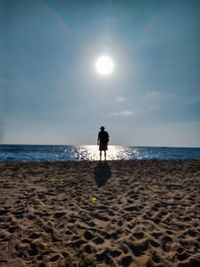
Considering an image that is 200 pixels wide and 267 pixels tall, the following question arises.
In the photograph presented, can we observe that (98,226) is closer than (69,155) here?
Yes

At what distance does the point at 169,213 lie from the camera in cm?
710

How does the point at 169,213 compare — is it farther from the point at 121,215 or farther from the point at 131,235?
the point at 131,235

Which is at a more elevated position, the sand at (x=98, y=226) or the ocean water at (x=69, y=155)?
the ocean water at (x=69, y=155)

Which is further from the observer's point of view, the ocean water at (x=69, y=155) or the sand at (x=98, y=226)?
the ocean water at (x=69, y=155)

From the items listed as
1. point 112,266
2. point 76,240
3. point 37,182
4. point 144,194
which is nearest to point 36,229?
point 76,240

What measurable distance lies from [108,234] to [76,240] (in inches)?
31.9

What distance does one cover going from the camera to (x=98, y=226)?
6055mm

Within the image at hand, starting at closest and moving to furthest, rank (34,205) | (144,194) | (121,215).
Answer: (121,215)
(34,205)
(144,194)

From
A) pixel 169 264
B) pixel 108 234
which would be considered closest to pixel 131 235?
pixel 108 234

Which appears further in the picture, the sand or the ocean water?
the ocean water

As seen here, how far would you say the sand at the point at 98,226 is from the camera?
466cm

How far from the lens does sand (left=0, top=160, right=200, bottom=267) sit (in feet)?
15.3

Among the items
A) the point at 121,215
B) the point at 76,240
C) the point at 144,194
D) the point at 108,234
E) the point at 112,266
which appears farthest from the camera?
the point at 144,194

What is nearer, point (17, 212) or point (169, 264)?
point (169, 264)
